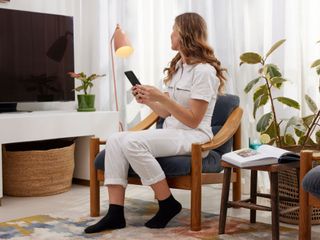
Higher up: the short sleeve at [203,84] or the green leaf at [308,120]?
A: the short sleeve at [203,84]

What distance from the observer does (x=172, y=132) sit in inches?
118

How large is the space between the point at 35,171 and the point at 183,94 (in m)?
1.39

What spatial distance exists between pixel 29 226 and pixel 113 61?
78.7 inches

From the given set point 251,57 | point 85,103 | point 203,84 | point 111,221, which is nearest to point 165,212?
point 111,221

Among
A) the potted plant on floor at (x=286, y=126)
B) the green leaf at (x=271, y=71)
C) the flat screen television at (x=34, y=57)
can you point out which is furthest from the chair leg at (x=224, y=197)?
the flat screen television at (x=34, y=57)

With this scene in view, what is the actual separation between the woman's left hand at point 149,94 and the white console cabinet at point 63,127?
111 centimetres

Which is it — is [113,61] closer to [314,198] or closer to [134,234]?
[134,234]

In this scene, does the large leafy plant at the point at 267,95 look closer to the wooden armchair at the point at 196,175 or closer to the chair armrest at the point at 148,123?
the wooden armchair at the point at 196,175

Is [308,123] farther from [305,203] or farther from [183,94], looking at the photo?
[305,203]

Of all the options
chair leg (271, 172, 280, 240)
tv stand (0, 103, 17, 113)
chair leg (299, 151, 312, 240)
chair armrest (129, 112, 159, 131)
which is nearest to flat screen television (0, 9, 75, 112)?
tv stand (0, 103, 17, 113)

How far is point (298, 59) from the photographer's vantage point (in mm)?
3717

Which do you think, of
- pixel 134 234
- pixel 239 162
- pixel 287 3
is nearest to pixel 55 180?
pixel 134 234

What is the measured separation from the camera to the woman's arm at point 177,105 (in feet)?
9.57

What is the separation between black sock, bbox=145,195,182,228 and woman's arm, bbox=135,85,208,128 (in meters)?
0.41
